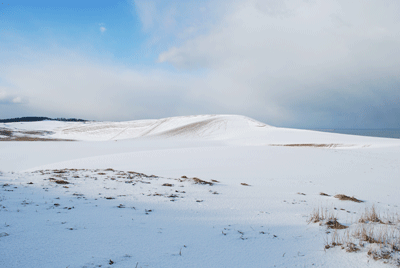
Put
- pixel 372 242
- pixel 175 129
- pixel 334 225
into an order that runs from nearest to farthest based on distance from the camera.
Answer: pixel 372 242 → pixel 334 225 → pixel 175 129

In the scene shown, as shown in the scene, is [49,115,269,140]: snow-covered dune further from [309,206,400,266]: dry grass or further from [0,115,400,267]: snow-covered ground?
[309,206,400,266]: dry grass

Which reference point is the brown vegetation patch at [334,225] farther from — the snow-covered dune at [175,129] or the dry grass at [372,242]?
the snow-covered dune at [175,129]

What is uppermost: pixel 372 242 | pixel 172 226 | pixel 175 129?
pixel 175 129

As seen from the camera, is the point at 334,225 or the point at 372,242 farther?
the point at 334,225

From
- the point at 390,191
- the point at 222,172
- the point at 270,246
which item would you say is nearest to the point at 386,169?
the point at 390,191

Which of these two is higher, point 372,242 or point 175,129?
point 175,129

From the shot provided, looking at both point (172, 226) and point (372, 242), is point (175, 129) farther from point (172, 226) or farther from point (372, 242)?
point (372, 242)

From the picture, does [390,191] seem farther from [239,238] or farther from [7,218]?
[7,218]

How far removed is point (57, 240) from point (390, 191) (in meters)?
11.5

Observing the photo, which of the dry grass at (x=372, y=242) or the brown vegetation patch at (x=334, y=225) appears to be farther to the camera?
the brown vegetation patch at (x=334, y=225)

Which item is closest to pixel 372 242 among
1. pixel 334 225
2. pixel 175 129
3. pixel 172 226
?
pixel 334 225

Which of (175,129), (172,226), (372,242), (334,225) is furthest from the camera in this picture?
(175,129)

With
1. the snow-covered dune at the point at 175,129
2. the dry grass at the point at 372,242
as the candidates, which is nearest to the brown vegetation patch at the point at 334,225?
the dry grass at the point at 372,242

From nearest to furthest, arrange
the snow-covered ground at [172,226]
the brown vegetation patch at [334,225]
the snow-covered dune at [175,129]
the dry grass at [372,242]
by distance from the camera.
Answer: the snow-covered ground at [172,226] < the dry grass at [372,242] < the brown vegetation patch at [334,225] < the snow-covered dune at [175,129]
